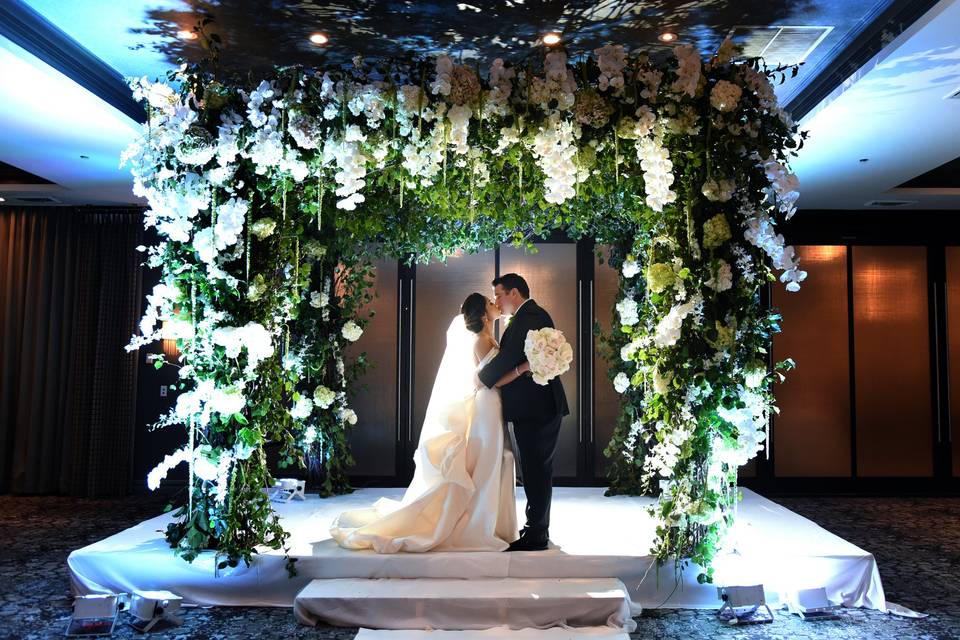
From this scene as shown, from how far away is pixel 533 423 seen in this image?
4527 mm

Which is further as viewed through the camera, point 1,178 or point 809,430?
point 809,430

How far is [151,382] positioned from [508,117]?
19.1 ft

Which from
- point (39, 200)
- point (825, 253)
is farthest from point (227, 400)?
point (825, 253)

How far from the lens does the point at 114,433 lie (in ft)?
25.6

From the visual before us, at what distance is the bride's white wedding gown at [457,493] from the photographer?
443 centimetres

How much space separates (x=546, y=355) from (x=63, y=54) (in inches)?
135

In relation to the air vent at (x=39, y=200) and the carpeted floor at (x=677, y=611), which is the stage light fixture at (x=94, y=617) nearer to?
the carpeted floor at (x=677, y=611)

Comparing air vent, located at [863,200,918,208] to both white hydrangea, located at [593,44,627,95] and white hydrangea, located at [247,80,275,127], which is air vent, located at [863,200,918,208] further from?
white hydrangea, located at [247,80,275,127]

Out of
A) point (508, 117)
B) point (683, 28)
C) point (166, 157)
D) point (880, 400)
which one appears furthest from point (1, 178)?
point (880, 400)

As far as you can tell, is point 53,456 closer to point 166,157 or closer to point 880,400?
point 166,157

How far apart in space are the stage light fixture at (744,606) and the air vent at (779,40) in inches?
125

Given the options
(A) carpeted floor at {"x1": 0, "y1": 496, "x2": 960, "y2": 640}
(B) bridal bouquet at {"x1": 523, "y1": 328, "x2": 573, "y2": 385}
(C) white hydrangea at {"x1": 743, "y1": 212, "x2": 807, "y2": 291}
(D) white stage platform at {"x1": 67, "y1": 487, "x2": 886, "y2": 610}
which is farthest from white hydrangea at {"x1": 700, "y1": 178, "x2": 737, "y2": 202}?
(A) carpeted floor at {"x1": 0, "y1": 496, "x2": 960, "y2": 640}

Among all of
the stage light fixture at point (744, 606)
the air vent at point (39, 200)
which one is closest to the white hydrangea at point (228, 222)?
the stage light fixture at point (744, 606)

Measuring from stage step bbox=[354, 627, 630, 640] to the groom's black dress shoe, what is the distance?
67 centimetres
